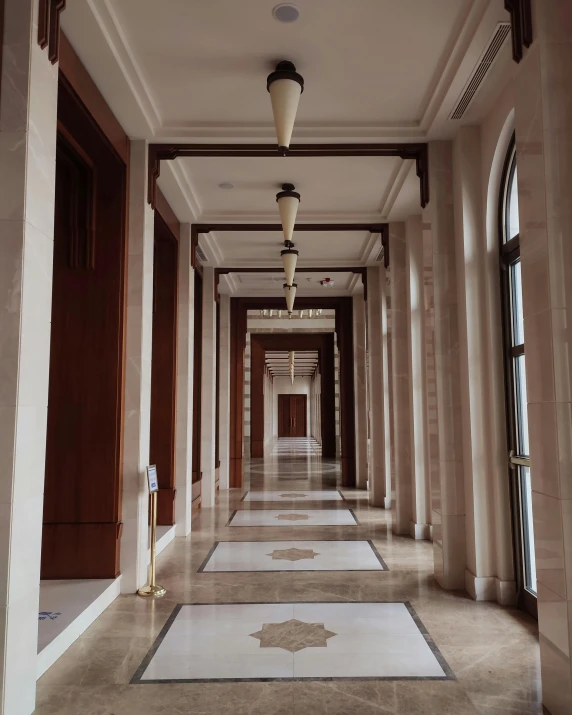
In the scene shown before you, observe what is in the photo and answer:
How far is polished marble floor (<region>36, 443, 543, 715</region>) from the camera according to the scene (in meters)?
2.86

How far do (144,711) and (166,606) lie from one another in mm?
1556

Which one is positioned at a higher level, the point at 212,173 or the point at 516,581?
the point at 212,173

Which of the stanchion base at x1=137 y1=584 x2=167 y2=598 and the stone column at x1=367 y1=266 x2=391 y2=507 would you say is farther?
the stone column at x1=367 y1=266 x2=391 y2=507

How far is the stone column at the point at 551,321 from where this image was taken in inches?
104

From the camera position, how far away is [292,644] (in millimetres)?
3537

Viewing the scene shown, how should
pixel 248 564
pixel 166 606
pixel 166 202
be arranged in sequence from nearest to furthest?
pixel 166 606 < pixel 248 564 < pixel 166 202

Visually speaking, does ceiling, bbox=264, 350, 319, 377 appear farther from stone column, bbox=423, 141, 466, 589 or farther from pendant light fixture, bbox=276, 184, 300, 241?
stone column, bbox=423, 141, 466, 589

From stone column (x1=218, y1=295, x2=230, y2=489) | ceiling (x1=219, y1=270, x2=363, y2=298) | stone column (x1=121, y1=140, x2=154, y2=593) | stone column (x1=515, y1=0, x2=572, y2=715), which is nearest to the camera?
stone column (x1=515, y1=0, x2=572, y2=715)

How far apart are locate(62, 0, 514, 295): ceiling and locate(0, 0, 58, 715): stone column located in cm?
93

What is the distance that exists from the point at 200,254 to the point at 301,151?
374 cm

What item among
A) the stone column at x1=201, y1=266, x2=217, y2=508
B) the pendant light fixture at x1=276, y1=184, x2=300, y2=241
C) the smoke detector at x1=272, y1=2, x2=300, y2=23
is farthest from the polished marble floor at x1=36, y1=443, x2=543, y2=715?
the smoke detector at x1=272, y1=2, x2=300, y2=23

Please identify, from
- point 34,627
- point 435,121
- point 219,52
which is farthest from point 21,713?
point 435,121

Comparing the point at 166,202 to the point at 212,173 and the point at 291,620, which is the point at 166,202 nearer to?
the point at 212,173

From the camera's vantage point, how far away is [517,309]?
14.6 feet
